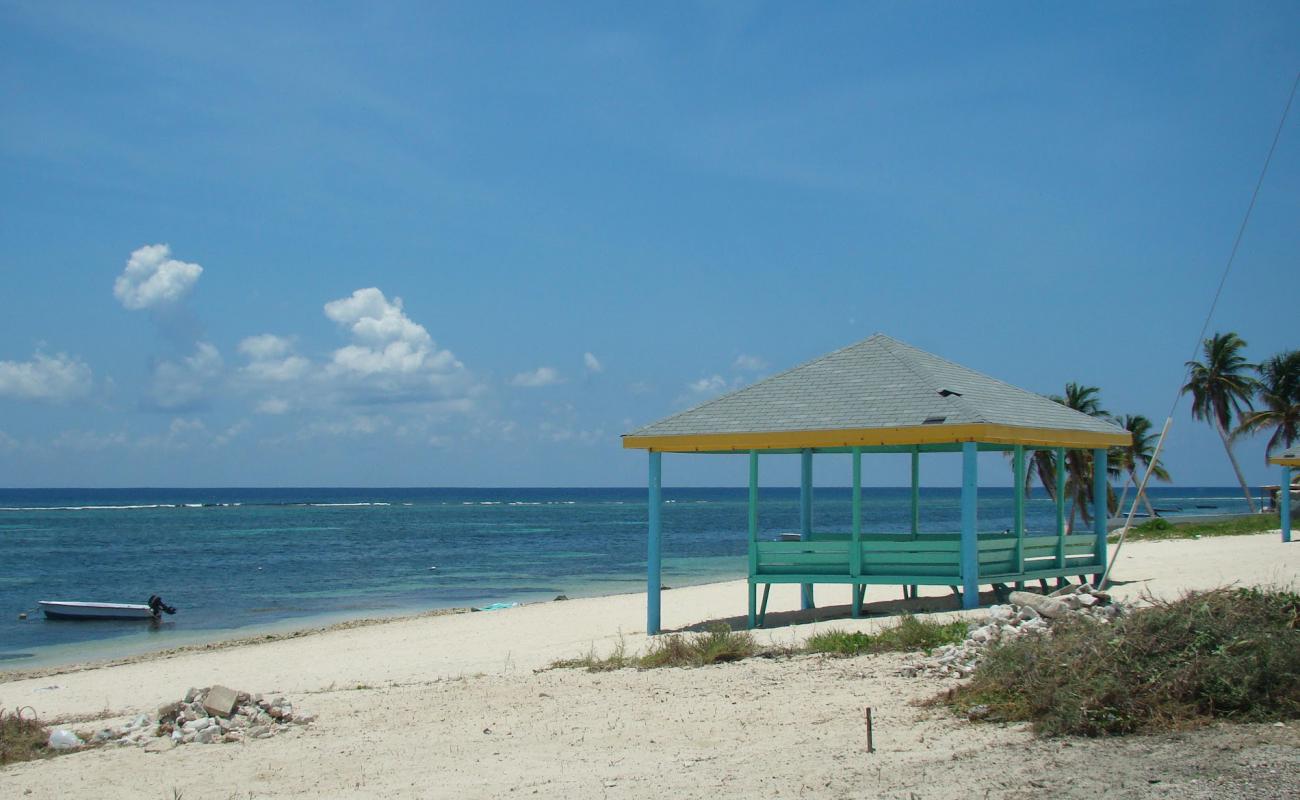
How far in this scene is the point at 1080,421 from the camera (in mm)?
15562

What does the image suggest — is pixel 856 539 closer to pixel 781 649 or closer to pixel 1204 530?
pixel 781 649

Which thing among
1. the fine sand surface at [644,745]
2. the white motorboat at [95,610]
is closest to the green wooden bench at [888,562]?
the fine sand surface at [644,745]

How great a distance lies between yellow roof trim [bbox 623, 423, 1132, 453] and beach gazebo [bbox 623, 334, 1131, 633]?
2cm

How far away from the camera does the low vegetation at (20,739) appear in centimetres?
927

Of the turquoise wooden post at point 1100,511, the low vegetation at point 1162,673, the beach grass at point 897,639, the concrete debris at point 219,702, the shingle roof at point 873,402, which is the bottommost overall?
the concrete debris at point 219,702

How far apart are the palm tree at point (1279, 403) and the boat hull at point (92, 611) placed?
4215 cm

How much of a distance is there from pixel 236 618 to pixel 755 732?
21511 millimetres

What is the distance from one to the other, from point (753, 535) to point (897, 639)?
3.86m

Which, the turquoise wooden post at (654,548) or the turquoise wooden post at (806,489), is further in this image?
the turquoise wooden post at (806,489)

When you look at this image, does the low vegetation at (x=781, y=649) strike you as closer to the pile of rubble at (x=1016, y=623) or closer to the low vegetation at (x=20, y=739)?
the pile of rubble at (x=1016, y=623)

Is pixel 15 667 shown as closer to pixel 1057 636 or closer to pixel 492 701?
pixel 492 701

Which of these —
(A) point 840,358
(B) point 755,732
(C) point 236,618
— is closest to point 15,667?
(C) point 236,618

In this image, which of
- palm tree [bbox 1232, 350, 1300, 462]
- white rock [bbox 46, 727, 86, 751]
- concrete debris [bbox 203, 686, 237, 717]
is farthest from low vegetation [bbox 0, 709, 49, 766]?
palm tree [bbox 1232, 350, 1300, 462]

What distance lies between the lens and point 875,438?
43.6 feet
